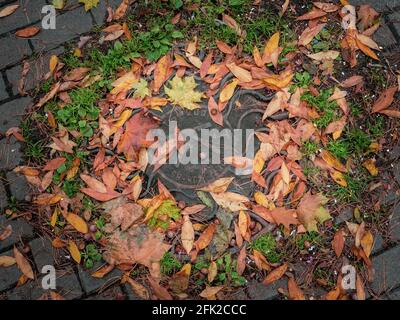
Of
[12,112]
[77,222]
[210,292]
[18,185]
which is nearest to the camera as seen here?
[210,292]

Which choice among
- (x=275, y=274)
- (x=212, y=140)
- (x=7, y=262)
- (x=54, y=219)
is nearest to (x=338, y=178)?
(x=275, y=274)

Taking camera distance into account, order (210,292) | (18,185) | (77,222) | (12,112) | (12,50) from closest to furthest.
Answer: (210,292), (77,222), (18,185), (12,112), (12,50)

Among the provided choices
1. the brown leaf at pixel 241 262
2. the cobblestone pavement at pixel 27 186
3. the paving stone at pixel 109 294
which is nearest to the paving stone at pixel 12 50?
the cobblestone pavement at pixel 27 186

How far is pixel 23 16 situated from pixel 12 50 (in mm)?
288

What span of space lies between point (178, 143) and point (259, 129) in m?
0.58

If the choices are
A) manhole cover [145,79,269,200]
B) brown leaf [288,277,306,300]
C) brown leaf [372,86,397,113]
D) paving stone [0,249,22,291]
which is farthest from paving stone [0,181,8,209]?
brown leaf [372,86,397,113]

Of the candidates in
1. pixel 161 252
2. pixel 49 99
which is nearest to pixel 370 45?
pixel 161 252

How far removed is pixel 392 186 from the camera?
326cm

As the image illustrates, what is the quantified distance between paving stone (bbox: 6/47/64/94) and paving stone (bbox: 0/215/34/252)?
94cm

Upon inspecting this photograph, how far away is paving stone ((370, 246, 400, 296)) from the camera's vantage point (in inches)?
123

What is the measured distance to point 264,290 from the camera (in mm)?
3123

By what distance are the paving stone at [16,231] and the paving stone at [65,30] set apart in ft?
4.20

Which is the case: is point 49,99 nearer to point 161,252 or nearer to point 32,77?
point 32,77

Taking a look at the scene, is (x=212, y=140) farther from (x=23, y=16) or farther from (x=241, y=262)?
(x=23, y=16)
